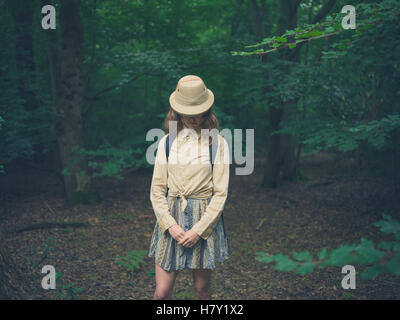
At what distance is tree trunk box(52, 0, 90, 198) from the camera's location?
23.1 feet

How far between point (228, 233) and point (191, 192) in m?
3.88

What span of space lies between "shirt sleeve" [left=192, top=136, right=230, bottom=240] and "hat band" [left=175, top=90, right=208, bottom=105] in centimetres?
34

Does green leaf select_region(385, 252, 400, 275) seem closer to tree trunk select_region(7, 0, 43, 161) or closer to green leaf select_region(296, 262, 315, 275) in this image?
green leaf select_region(296, 262, 315, 275)

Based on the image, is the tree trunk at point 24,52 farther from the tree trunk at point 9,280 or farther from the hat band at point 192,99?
the hat band at point 192,99

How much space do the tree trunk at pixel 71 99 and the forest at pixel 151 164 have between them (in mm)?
21

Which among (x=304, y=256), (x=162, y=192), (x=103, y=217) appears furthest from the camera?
(x=103, y=217)

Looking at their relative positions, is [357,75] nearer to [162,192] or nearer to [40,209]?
[162,192]

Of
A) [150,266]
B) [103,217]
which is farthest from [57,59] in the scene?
[150,266]

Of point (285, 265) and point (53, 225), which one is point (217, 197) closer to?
point (285, 265)

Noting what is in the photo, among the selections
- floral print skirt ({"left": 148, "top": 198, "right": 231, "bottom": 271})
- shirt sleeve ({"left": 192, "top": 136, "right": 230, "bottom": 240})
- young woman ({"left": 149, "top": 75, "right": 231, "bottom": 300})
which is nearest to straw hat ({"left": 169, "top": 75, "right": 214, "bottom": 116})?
young woman ({"left": 149, "top": 75, "right": 231, "bottom": 300})

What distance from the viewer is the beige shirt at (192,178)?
264cm

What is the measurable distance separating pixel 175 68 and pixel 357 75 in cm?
351

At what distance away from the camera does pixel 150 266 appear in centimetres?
483

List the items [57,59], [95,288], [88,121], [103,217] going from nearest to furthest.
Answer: [95,288]
[103,217]
[57,59]
[88,121]
